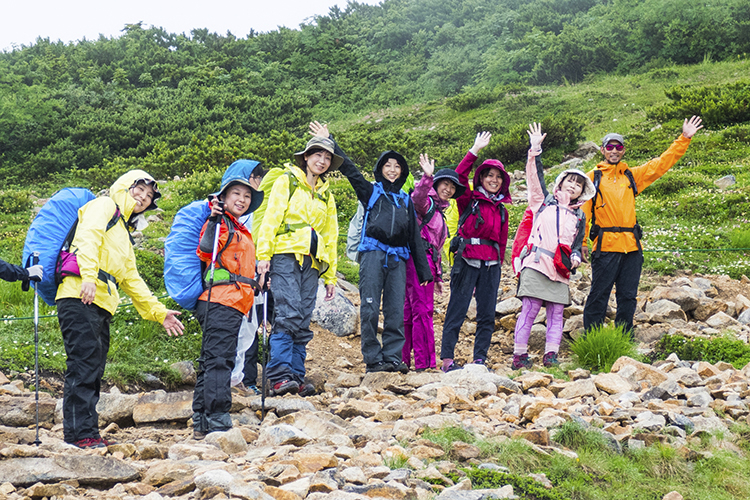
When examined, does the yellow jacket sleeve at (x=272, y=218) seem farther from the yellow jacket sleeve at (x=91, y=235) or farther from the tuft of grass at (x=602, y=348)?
the tuft of grass at (x=602, y=348)

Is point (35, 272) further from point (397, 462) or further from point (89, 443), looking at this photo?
point (397, 462)

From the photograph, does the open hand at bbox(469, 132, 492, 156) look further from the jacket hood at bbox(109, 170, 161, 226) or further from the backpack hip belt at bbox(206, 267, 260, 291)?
the jacket hood at bbox(109, 170, 161, 226)

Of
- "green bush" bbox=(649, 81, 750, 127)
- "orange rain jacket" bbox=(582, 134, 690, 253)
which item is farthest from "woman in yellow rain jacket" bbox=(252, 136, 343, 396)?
"green bush" bbox=(649, 81, 750, 127)

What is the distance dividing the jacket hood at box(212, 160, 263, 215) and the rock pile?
5.01 ft

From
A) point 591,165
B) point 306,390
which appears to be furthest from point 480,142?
Result: point 591,165

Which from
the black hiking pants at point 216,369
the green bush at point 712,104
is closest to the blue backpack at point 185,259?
the black hiking pants at point 216,369

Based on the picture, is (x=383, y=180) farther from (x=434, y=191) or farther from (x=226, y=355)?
(x=226, y=355)

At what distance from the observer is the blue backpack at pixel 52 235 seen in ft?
13.9

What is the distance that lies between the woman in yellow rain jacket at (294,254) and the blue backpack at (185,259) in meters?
0.64

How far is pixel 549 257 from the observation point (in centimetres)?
650

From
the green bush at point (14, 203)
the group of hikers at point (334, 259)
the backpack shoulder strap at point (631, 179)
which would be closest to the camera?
the group of hikers at point (334, 259)

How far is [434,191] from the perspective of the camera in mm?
6770

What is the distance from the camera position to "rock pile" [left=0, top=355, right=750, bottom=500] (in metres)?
3.12

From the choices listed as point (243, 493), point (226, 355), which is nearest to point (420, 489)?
point (243, 493)
